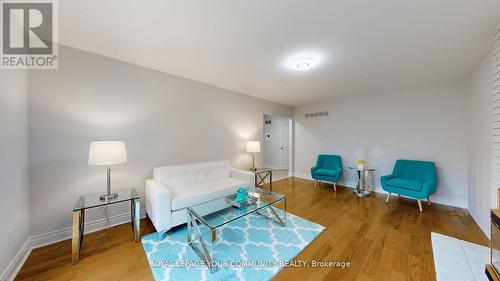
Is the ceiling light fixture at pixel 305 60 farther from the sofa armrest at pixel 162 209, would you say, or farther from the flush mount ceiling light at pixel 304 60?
the sofa armrest at pixel 162 209

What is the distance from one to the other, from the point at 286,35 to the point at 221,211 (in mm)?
2136

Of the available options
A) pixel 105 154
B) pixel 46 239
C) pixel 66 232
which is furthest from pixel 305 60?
pixel 46 239

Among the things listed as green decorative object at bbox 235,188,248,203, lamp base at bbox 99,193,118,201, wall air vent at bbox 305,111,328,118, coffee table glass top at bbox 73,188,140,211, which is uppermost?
wall air vent at bbox 305,111,328,118

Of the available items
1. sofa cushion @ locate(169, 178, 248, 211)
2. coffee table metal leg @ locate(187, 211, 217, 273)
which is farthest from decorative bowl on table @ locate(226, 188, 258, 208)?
coffee table metal leg @ locate(187, 211, 217, 273)

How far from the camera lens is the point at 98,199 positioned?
203 centimetres

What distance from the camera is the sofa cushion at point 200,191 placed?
2274mm

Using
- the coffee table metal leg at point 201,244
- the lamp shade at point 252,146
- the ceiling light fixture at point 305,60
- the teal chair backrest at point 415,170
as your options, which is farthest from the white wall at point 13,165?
the teal chair backrest at point 415,170

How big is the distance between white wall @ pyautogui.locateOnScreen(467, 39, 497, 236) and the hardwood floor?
0.27 meters

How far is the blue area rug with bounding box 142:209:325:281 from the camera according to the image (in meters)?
1.59

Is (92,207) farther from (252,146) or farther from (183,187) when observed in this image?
(252,146)

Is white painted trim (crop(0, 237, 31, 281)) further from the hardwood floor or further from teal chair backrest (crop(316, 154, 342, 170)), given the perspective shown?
teal chair backrest (crop(316, 154, 342, 170))

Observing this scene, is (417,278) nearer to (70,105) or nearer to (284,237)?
(284,237)

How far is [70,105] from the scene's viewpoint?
2.15 meters

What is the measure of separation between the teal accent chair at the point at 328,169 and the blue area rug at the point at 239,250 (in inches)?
74.0
